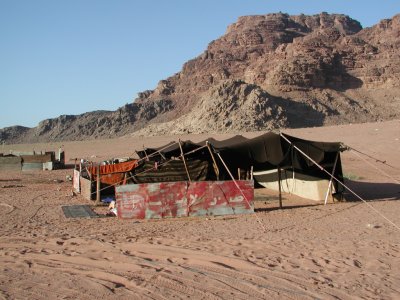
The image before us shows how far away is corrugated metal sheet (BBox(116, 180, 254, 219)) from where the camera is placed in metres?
11.8

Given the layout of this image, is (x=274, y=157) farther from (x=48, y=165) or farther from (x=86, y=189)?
(x=48, y=165)

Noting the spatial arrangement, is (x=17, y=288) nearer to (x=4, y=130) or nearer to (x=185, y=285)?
(x=185, y=285)

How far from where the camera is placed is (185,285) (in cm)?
633

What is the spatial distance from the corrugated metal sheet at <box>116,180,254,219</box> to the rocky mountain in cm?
5683

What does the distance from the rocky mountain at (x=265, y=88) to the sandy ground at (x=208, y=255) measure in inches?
2289

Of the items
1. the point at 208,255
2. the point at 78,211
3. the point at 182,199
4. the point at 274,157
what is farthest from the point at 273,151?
the point at 208,255

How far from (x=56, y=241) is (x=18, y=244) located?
2.21 ft

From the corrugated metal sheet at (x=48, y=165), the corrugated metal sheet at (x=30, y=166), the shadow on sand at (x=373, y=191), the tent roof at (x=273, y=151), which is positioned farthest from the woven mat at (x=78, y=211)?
the corrugated metal sheet at (x=30, y=166)

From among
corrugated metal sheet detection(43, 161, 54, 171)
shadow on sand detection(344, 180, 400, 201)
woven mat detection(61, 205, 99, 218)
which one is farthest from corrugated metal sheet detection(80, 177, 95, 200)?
corrugated metal sheet detection(43, 161, 54, 171)

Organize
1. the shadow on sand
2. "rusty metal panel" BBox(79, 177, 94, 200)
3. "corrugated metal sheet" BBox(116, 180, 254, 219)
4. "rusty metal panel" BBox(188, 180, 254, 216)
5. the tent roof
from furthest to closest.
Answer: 1. "rusty metal panel" BBox(79, 177, 94, 200)
2. the shadow on sand
3. the tent roof
4. "rusty metal panel" BBox(188, 180, 254, 216)
5. "corrugated metal sheet" BBox(116, 180, 254, 219)

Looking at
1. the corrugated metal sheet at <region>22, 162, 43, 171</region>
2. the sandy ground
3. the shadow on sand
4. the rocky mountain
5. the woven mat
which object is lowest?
the sandy ground

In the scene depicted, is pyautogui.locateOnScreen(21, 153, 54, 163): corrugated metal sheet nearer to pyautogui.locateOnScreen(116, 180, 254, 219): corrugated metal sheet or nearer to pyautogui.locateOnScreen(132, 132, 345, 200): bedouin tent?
pyautogui.locateOnScreen(132, 132, 345, 200): bedouin tent

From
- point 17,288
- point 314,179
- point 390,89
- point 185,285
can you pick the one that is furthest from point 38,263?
point 390,89

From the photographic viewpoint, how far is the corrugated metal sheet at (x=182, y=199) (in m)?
11.8
